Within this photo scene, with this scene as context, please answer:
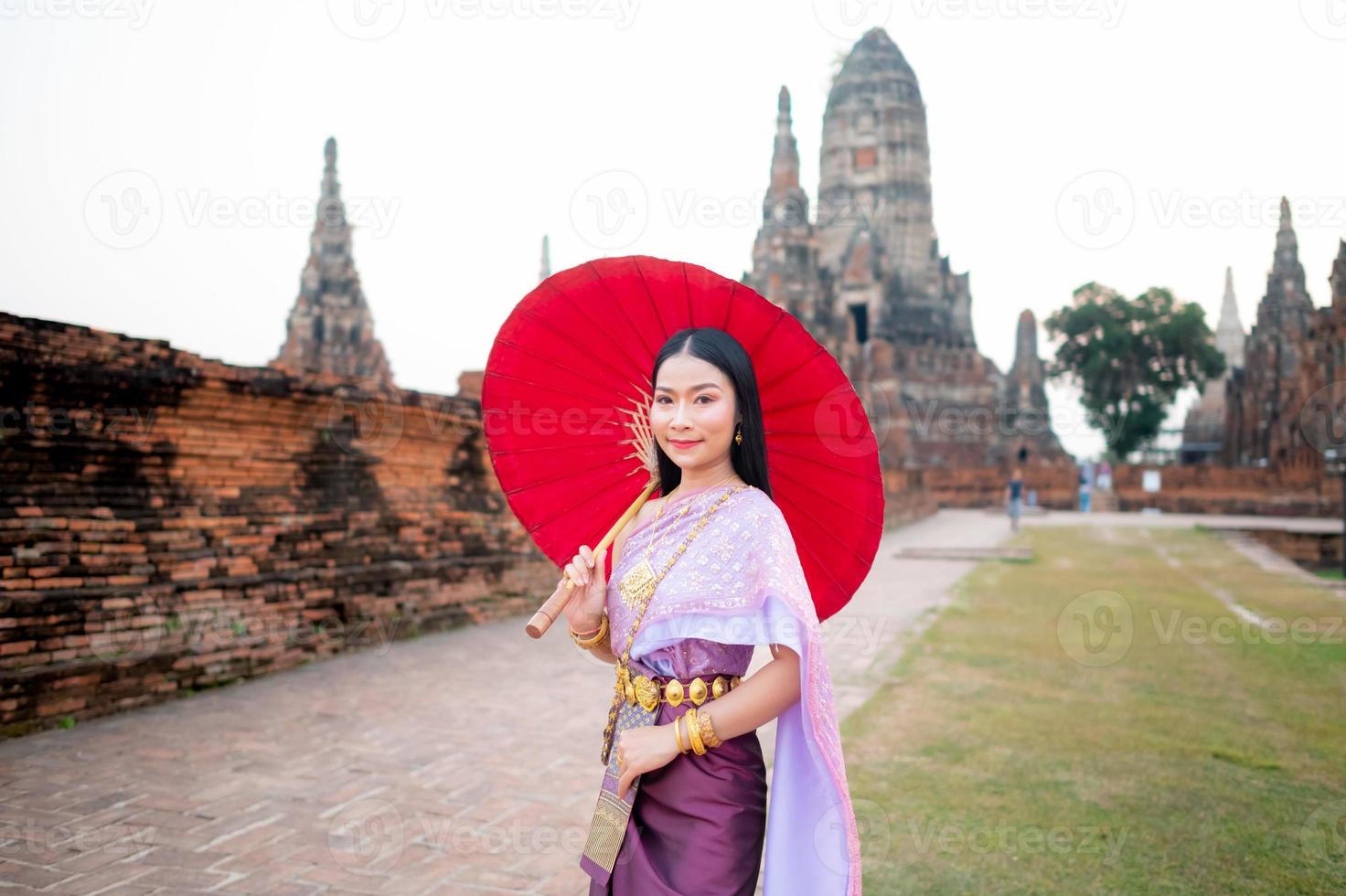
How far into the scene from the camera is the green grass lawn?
3.63 m

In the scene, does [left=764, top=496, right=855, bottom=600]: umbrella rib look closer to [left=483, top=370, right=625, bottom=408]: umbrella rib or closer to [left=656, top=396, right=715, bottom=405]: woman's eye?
[left=656, top=396, right=715, bottom=405]: woman's eye

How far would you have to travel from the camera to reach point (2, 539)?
496 cm

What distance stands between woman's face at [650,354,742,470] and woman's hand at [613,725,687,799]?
0.62 metres

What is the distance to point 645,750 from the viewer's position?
207cm

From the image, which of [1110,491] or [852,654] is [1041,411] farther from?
[852,654]

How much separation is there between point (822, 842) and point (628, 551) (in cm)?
78

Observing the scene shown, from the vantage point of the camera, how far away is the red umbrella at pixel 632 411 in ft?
7.64

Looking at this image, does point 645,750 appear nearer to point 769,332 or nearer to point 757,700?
point 757,700

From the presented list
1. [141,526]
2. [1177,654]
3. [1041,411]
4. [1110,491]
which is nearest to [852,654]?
[1177,654]

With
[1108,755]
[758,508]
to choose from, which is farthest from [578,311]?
[1108,755]

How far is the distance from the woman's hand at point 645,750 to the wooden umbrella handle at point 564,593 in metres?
0.30

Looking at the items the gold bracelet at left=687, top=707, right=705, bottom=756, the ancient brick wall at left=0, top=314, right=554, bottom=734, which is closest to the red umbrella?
the gold bracelet at left=687, top=707, right=705, bottom=756

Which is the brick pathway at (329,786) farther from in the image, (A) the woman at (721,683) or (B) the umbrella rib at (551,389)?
(B) the umbrella rib at (551,389)

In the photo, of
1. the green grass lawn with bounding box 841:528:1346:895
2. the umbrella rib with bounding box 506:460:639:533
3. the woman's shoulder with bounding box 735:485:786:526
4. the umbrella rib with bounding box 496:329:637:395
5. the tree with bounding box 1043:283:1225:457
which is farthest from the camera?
the tree with bounding box 1043:283:1225:457
